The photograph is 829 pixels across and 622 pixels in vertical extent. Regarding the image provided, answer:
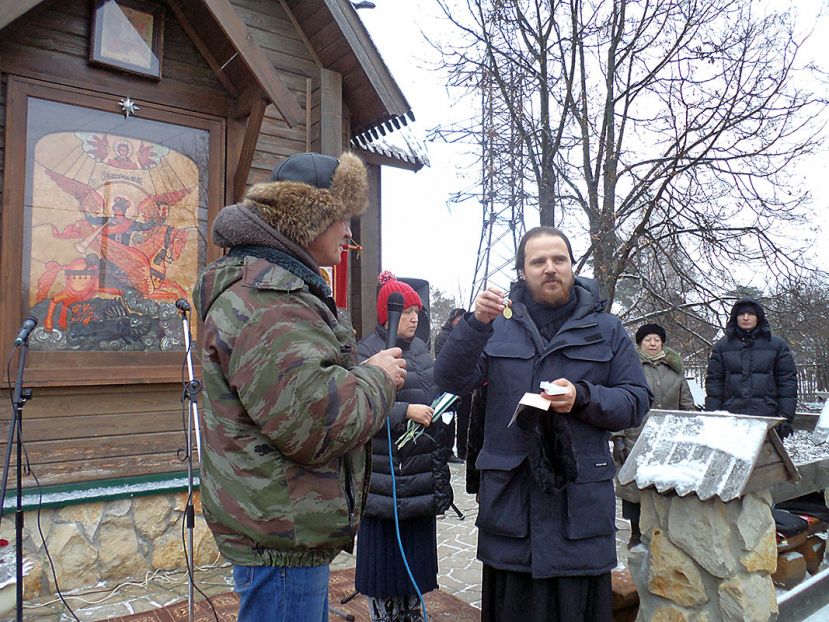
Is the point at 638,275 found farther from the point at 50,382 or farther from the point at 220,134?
the point at 50,382

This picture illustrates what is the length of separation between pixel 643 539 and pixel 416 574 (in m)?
1.19

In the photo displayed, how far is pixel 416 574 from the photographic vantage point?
3.28m

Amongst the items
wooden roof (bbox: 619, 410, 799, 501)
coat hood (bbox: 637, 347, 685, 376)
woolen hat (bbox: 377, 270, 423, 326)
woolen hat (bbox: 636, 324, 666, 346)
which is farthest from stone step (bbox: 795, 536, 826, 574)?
woolen hat (bbox: 377, 270, 423, 326)

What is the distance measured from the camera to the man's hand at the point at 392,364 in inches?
72.1

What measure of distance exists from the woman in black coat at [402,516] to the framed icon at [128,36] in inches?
123

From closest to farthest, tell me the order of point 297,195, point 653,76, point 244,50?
1. point 297,195
2. point 244,50
3. point 653,76

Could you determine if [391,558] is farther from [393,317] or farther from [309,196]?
[309,196]

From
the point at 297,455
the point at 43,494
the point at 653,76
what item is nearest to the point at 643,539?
the point at 297,455

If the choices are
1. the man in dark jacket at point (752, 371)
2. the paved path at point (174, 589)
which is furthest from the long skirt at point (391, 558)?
the man in dark jacket at point (752, 371)

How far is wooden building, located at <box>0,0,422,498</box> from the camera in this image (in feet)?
14.5

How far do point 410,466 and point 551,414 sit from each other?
3.88 feet

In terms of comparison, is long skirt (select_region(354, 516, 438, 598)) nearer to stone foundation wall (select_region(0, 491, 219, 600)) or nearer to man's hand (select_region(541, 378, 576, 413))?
man's hand (select_region(541, 378, 576, 413))

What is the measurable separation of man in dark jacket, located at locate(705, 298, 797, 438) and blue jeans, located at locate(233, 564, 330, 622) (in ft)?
17.5

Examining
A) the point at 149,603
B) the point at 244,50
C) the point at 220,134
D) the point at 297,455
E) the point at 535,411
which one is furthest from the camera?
the point at 220,134
